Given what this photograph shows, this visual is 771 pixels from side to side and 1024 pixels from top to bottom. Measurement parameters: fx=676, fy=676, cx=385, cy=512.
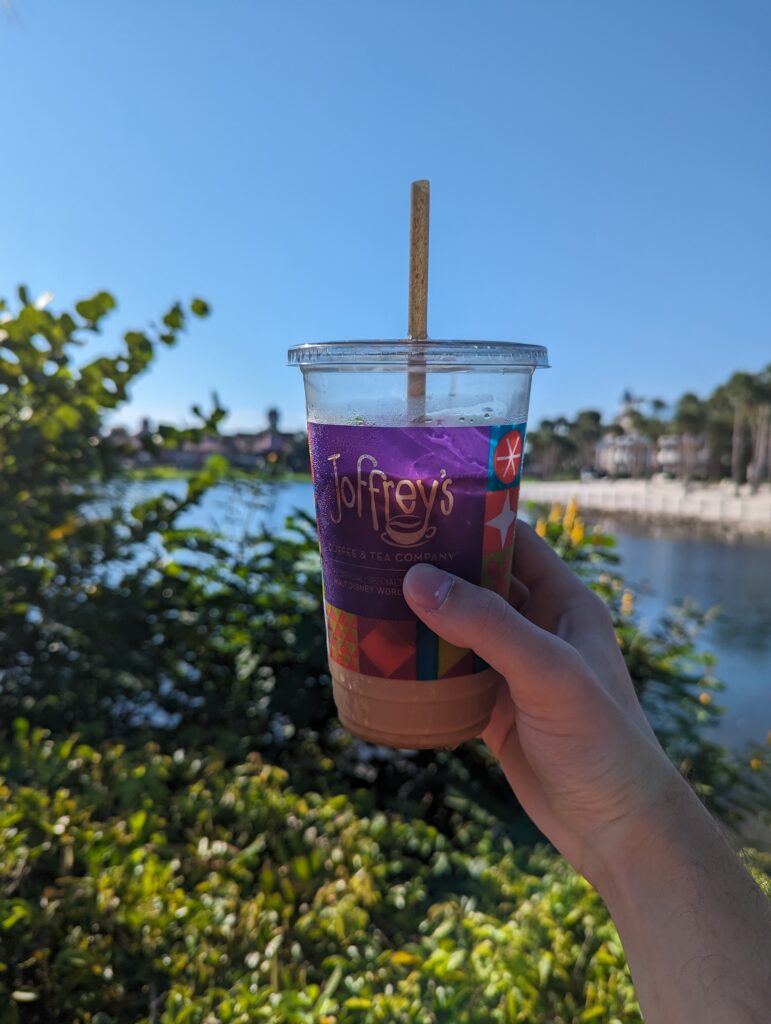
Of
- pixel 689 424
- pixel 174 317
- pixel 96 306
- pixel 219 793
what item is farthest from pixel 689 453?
pixel 219 793

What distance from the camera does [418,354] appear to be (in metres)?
1.07

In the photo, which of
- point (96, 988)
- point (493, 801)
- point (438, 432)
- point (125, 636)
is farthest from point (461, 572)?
point (125, 636)

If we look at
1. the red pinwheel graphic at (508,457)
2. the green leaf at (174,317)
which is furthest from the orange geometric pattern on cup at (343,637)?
the green leaf at (174,317)

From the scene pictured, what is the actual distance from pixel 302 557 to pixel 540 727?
67.5 inches

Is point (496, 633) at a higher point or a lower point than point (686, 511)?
higher

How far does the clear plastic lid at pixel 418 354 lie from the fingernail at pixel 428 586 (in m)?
0.33

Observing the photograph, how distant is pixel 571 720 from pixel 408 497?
0.42 meters

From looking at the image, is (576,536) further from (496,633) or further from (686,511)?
(686,511)

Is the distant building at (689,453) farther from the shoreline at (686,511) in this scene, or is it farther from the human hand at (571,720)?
the human hand at (571,720)

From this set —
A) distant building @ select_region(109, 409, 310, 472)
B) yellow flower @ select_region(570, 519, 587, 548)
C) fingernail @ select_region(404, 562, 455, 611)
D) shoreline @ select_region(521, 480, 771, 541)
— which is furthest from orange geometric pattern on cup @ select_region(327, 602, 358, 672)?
shoreline @ select_region(521, 480, 771, 541)

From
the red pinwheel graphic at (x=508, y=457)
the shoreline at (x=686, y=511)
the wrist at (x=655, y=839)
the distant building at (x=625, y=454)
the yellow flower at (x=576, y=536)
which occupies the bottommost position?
the distant building at (x=625, y=454)

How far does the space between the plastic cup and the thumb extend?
0.06m

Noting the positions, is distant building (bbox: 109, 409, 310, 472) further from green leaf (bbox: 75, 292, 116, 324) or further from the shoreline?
the shoreline

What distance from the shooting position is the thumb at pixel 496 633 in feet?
3.25
